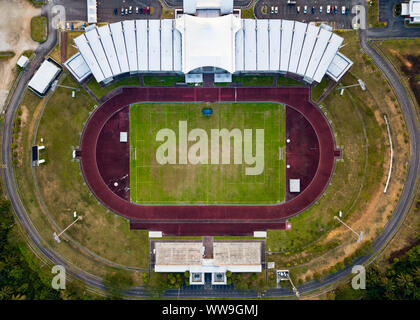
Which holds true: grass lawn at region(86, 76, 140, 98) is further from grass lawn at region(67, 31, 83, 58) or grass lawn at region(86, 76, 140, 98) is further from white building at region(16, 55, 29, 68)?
white building at region(16, 55, 29, 68)

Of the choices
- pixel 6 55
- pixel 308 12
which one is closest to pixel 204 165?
pixel 308 12

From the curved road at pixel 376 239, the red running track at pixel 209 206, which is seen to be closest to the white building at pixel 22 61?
the curved road at pixel 376 239

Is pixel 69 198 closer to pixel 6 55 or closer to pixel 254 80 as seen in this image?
pixel 6 55

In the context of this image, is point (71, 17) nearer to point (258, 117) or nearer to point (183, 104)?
point (183, 104)

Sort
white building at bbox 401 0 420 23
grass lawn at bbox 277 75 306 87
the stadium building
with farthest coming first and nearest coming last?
grass lawn at bbox 277 75 306 87 < white building at bbox 401 0 420 23 < the stadium building

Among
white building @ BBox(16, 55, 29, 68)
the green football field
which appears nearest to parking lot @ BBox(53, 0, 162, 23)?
white building @ BBox(16, 55, 29, 68)

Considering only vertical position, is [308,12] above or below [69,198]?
above
